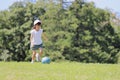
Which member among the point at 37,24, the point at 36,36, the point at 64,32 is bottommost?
the point at 64,32

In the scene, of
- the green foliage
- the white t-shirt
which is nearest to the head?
the white t-shirt

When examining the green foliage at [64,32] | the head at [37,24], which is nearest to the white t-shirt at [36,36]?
the head at [37,24]

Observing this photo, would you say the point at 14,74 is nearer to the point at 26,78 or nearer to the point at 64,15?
the point at 26,78

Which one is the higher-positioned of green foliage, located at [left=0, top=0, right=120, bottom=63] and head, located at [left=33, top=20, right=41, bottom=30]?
head, located at [left=33, top=20, right=41, bottom=30]

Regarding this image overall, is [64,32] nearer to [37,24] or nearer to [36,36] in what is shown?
[36,36]

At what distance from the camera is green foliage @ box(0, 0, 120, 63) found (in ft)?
177

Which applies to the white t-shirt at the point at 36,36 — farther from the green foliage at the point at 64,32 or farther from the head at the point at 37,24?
the green foliage at the point at 64,32

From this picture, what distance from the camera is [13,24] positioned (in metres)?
61.1

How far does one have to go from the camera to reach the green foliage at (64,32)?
5406 centimetres

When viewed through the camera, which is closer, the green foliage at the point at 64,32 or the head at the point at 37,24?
the head at the point at 37,24

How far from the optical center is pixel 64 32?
5494 centimetres

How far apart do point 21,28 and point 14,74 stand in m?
48.6

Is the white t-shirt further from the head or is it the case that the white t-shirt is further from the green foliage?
the green foliage

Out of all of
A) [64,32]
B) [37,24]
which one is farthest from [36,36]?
[64,32]
